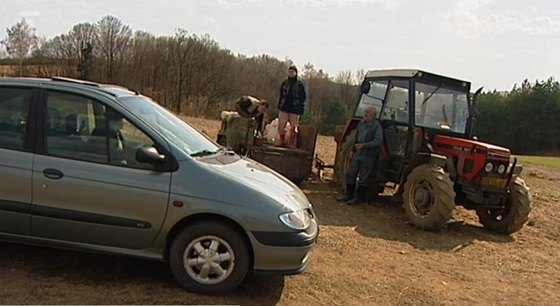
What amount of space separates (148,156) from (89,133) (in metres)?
0.63

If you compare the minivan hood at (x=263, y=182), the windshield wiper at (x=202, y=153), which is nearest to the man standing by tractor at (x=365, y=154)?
the minivan hood at (x=263, y=182)

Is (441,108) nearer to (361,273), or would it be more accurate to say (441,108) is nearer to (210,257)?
(361,273)

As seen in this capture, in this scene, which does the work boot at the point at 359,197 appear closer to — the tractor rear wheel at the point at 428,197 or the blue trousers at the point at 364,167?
the blue trousers at the point at 364,167

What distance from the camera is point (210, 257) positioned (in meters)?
3.94

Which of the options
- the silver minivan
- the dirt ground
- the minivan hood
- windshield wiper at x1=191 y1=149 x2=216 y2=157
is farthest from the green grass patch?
the silver minivan

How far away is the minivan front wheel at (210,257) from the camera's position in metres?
3.91

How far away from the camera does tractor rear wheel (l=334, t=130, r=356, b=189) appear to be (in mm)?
9389

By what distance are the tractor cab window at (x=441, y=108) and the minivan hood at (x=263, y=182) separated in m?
4.52

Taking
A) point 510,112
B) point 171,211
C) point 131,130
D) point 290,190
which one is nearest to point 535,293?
point 290,190

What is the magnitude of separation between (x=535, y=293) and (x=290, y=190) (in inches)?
119

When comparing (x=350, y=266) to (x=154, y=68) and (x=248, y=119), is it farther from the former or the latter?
(x=154, y=68)

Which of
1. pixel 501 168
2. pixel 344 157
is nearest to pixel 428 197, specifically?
pixel 501 168

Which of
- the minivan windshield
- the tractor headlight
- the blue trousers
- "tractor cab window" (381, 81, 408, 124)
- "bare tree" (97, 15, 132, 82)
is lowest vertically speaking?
the blue trousers

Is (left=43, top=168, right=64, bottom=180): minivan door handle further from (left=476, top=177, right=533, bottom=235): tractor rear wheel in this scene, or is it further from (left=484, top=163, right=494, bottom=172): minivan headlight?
(left=476, top=177, right=533, bottom=235): tractor rear wheel
